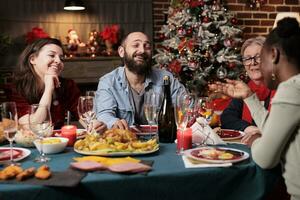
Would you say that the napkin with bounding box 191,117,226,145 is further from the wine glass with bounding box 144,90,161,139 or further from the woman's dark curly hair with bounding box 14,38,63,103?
the woman's dark curly hair with bounding box 14,38,63,103

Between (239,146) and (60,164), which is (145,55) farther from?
(60,164)

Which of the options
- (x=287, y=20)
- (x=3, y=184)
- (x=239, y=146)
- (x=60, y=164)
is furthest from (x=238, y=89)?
(x=3, y=184)

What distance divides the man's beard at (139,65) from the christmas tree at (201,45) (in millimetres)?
2247

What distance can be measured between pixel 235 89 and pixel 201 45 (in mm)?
3195

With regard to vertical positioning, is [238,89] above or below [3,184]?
above

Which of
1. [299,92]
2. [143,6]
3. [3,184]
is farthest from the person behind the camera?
[143,6]

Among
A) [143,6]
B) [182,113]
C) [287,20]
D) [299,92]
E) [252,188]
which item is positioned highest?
[143,6]

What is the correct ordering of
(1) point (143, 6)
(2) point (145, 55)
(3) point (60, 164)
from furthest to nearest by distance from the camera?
(1) point (143, 6), (2) point (145, 55), (3) point (60, 164)

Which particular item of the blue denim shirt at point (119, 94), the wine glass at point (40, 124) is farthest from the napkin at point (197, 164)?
the blue denim shirt at point (119, 94)

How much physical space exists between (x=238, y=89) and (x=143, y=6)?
4.24 metres

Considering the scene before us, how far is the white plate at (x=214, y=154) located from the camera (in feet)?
5.09

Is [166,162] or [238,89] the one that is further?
[238,89]

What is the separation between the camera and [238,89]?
6.07 feet

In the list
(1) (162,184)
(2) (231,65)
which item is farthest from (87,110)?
(2) (231,65)
